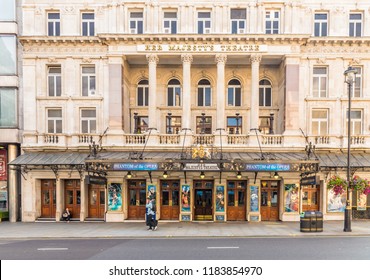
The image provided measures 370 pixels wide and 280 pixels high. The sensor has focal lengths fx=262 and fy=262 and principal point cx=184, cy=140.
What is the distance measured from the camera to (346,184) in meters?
17.8

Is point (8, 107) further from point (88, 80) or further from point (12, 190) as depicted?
point (88, 80)

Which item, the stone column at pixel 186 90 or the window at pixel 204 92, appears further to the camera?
the window at pixel 204 92

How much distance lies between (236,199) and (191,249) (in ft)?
28.9

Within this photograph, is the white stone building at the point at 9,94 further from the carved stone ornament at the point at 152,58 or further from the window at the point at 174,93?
the window at the point at 174,93

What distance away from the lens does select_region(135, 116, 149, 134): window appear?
23.0 m

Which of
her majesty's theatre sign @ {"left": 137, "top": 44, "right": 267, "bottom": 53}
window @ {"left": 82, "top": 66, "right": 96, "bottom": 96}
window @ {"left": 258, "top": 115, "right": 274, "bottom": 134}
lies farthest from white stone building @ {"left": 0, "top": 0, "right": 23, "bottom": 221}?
window @ {"left": 258, "top": 115, "right": 274, "bottom": 134}

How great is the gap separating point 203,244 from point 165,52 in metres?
14.6

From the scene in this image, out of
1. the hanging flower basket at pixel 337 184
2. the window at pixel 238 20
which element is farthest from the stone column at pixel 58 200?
the hanging flower basket at pixel 337 184

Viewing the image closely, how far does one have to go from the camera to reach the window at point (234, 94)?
909 inches

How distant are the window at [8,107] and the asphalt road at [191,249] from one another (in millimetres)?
10544

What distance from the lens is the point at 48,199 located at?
71.2 feet

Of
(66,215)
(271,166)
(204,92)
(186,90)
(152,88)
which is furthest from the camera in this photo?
(204,92)

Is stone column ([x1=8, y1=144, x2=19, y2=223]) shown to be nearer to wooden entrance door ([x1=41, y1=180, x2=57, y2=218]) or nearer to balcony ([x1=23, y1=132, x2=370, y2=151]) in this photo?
balcony ([x1=23, y1=132, x2=370, y2=151])

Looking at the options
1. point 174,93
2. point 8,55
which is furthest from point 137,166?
point 8,55
